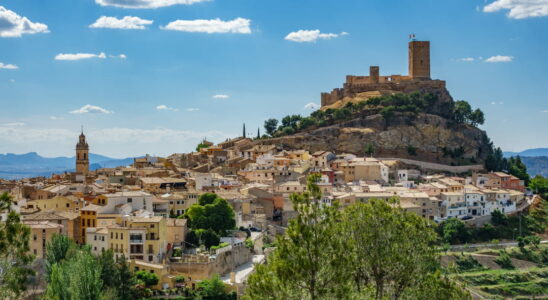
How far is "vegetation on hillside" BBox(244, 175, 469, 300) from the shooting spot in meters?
18.8

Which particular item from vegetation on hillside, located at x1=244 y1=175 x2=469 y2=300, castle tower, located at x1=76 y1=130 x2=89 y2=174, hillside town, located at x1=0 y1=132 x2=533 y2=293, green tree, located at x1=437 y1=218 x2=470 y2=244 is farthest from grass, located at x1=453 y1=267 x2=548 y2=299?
castle tower, located at x1=76 y1=130 x2=89 y2=174

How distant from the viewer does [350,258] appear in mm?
20172

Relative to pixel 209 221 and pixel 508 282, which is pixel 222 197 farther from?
pixel 508 282

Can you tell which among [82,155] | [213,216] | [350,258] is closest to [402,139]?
[82,155]

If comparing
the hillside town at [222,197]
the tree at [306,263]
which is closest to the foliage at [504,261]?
the hillside town at [222,197]

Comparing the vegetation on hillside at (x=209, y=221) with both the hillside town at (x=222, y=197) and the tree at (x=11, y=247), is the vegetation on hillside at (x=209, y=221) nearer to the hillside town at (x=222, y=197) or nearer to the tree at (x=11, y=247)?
the hillside town at (x=222, y=197)

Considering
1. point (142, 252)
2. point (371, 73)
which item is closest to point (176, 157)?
point (371, 73)

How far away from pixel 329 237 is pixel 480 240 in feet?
161

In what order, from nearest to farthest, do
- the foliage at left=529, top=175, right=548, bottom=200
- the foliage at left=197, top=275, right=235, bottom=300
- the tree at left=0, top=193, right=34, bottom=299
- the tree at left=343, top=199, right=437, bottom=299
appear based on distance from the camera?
the tree at left=0, top=193, right=34, bottom=299 < the tree at left=343, top=199, right=437, bottom=299 < the foliage at left=197, top=275, right=235, bottom=300 < the foliage at left=529, top=175, right=548, bottom=200

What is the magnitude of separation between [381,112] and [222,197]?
43.4m

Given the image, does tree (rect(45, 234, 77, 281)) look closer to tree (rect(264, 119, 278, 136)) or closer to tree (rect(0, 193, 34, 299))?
tree (rect(0, 193, 34, 299))

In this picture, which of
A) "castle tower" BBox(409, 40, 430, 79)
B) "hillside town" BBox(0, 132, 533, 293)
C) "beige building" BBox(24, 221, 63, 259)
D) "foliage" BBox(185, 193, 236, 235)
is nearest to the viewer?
"beige building" BBox(24, 221, 63, 259)

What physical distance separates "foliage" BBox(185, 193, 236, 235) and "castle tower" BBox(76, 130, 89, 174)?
73.8ft

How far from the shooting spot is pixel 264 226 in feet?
178
